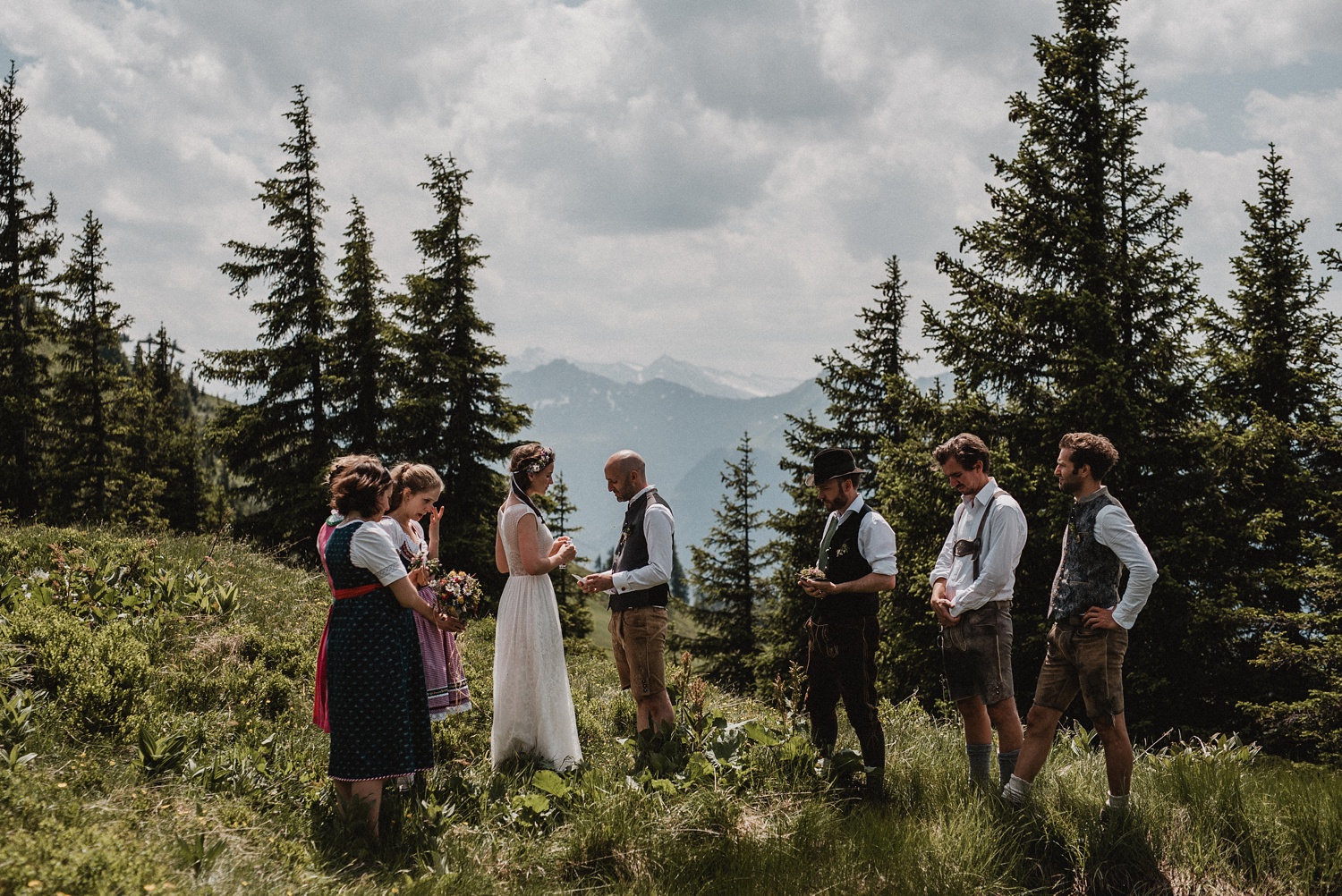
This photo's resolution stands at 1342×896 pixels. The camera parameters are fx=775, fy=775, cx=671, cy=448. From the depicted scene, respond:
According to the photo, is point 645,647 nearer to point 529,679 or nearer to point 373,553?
point 529,679

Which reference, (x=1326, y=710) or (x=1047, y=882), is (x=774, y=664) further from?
(x=1047, y=882)

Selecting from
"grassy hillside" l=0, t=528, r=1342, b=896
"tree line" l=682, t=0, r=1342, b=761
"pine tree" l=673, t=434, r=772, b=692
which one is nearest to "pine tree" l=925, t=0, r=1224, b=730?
"tree line" l=682, t=0, r=1342, b=761

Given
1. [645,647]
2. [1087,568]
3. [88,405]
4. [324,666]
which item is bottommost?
[645,647]

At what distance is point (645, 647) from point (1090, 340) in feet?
36.6

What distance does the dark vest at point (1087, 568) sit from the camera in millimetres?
4840

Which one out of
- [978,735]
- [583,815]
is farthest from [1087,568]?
[583,815]

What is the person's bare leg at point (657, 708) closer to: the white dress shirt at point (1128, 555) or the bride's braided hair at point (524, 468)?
the bride's braided hair at point (524, 468)

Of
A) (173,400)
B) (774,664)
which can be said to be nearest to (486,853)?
(774,664)

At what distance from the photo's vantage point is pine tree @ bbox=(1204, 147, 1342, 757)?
12.2 meters

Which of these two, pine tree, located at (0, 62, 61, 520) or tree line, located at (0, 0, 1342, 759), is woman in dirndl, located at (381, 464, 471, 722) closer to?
tree line, located at (0, 0, 1342, 759)

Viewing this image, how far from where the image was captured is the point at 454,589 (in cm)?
524

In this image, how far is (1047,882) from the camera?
443 centimetres

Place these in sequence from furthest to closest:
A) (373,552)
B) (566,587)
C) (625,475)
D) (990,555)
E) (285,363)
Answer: (566,587) → (285,363) → (625,475) → (990,555) → (373,552)

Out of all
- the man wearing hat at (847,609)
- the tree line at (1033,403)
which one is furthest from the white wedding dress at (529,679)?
the tree line at (1033,403)
